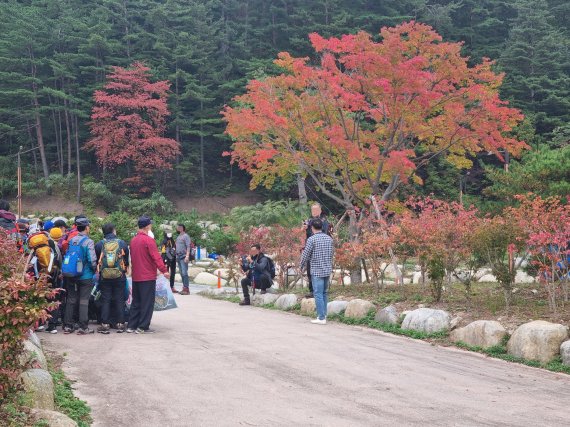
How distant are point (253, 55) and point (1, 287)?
3936cm

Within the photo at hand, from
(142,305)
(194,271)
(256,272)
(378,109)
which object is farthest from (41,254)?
(194,271)

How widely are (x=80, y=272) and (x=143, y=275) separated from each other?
2.81 feet

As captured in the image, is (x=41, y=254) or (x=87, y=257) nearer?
(x=41, y=254)

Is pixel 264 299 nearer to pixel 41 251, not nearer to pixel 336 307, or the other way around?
pixel 336 307

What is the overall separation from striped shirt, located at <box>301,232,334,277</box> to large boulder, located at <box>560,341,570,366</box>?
372cm

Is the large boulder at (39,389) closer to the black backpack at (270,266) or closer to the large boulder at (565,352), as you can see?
the large boulder at (565,352)

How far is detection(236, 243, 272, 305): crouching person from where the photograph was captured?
40.8 ft

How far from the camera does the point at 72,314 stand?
329 inches

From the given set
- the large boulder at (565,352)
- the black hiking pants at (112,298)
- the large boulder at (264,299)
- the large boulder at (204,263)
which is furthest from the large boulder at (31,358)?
the large boulder at (204,263)

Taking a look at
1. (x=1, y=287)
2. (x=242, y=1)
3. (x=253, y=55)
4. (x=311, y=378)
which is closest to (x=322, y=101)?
(x=311, y=378)

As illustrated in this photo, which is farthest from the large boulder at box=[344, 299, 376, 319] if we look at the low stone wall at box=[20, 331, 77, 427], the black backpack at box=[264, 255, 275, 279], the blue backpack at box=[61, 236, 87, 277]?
the low stone wall at box=[20, 331, 77, 427]

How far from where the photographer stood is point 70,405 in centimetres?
462

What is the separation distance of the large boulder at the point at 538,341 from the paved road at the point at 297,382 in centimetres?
31

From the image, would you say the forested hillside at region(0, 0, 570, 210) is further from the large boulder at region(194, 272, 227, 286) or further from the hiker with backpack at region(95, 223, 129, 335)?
the hiker with backpack at region(95, 223, 129, 335)
